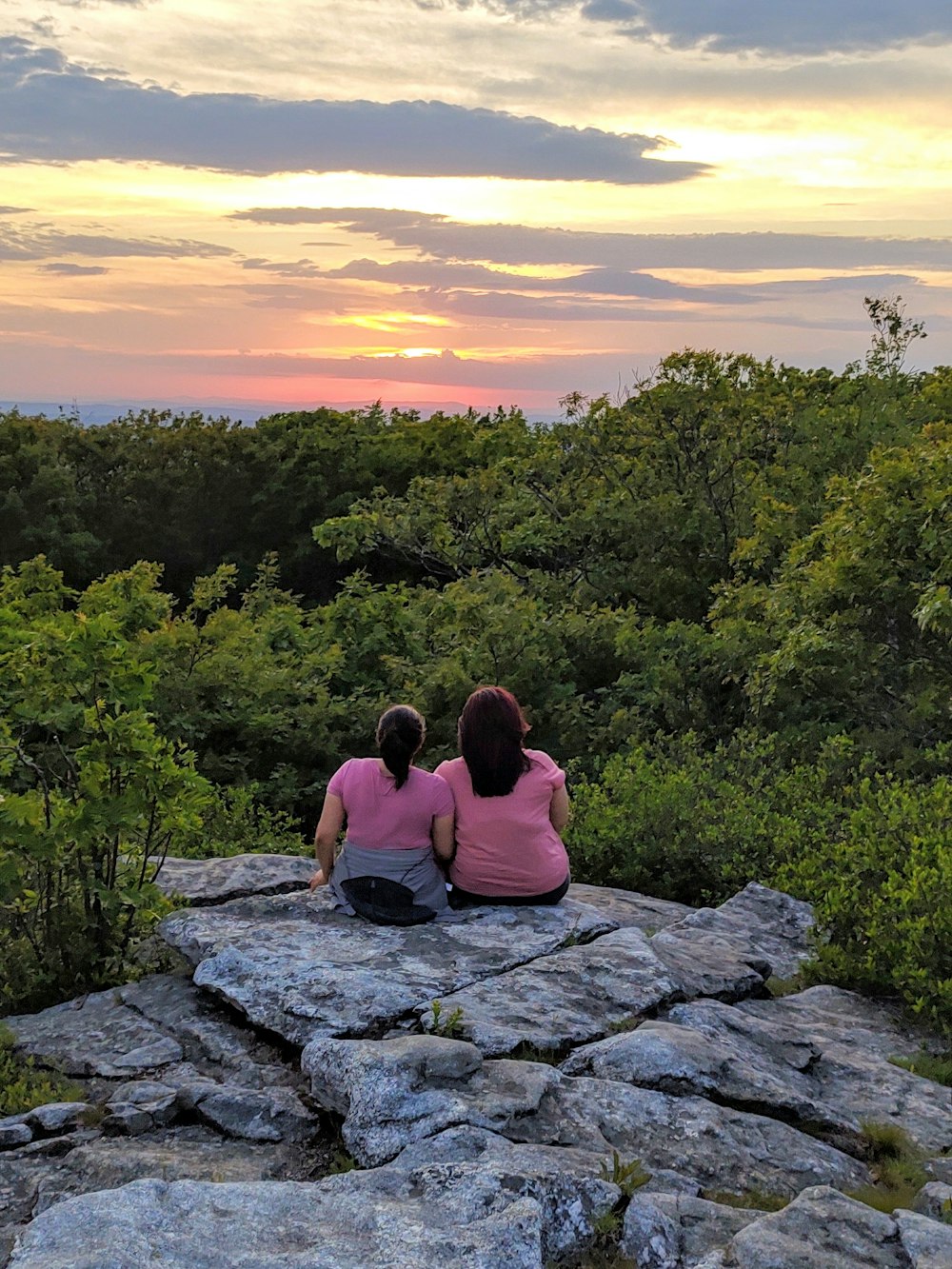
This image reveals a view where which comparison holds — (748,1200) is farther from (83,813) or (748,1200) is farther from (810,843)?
(810,843)

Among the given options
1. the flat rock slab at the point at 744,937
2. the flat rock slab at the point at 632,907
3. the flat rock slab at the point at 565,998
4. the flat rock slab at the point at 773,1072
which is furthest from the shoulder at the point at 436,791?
the flat rock slab at the point at 773,1072

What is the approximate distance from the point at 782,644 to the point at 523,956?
609 centimetres

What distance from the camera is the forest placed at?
5.81 m

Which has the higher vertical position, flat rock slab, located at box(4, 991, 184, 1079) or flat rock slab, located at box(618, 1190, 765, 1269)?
flat rock slab, located at box(618, 1190, 765, 1269)

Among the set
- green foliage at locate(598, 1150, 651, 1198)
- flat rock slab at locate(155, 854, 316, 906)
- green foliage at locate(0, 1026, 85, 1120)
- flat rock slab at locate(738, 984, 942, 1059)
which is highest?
green foliage at locate(598, 1150, 651, 1198)

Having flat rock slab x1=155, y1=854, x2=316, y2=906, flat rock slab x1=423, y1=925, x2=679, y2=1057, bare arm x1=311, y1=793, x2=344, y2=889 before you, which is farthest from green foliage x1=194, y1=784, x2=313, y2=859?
flat rock slab x1=423, y1=925, x2=679, y2=1057

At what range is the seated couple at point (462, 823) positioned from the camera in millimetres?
6074

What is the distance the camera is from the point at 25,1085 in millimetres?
4578

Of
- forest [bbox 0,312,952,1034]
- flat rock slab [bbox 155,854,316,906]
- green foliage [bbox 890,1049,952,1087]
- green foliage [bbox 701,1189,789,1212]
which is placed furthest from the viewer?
flat rock slab [bbox 155,854,316,906]

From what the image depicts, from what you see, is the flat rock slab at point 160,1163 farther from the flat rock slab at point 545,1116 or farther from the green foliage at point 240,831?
the green foliage at point 240,831

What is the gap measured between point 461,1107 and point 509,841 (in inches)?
89.4

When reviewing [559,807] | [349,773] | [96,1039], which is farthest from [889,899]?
[96,1039]

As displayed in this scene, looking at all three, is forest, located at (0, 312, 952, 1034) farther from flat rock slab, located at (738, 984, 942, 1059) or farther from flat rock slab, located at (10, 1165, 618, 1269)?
flat rock slab, located at (10, 1165, 618, 1269)

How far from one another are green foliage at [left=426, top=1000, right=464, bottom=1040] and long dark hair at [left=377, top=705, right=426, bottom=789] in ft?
5.25
